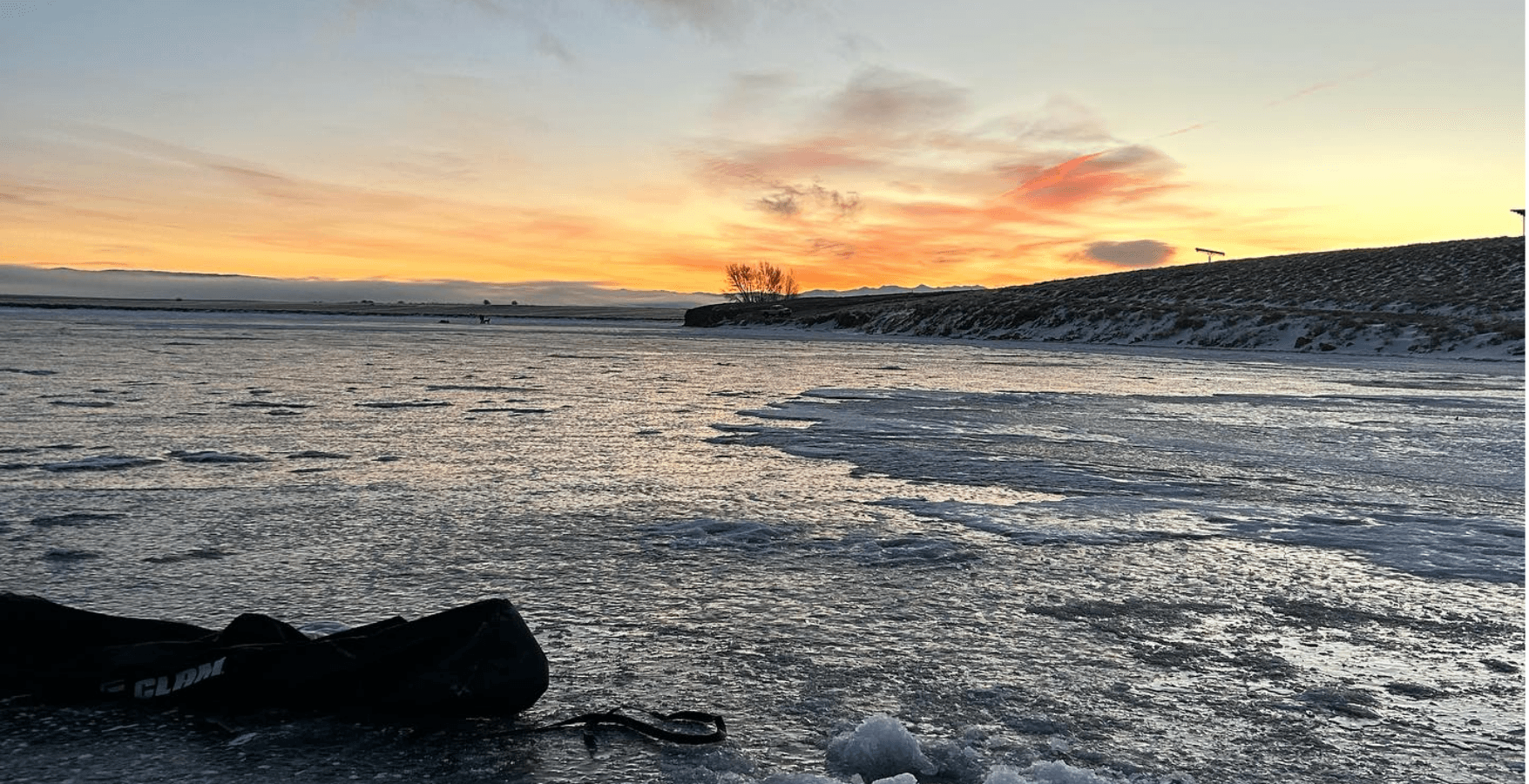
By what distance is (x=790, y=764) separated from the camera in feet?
7.86

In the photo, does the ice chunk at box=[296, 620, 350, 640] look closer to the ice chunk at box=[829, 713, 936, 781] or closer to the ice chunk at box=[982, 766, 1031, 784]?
the ice chunk at box=[829, 713, 936, 781]

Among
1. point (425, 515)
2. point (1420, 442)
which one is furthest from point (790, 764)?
point (1420, 442)

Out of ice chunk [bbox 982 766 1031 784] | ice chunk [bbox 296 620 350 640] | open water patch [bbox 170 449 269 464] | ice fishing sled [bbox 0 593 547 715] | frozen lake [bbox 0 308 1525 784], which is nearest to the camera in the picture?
ice chunk [bbox 982 766 1031 784]

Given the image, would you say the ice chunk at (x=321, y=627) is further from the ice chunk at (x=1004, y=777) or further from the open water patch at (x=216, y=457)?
the open water patch at (x=216, y=457)

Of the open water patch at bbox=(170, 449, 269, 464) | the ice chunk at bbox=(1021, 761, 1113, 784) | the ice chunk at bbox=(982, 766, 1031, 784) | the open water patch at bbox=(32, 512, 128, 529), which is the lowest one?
the open water patch at bbox=(170, 449, 269, 464)

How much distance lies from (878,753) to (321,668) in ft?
4.55

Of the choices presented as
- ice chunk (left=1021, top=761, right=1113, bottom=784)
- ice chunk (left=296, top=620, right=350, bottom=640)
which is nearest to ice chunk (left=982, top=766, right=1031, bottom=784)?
ice chunk (left=1021, top=761, right=1113, bottom=784)

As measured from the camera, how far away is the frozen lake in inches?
98.4

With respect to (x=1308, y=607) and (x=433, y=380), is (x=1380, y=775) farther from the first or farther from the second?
(x=433, y=380)

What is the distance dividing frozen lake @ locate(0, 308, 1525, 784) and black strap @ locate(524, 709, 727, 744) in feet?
0.18

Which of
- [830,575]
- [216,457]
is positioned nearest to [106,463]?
[216,457]

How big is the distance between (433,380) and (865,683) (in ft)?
42.0

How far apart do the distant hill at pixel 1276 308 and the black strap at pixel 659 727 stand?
31.4 m

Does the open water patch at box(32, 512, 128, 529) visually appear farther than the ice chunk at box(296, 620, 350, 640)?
Yes
